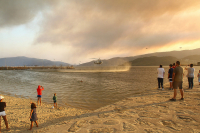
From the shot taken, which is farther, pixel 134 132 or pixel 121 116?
pixel 121 116

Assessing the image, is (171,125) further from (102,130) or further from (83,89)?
(83,89)

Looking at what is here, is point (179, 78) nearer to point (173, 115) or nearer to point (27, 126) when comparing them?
point (173, 115)

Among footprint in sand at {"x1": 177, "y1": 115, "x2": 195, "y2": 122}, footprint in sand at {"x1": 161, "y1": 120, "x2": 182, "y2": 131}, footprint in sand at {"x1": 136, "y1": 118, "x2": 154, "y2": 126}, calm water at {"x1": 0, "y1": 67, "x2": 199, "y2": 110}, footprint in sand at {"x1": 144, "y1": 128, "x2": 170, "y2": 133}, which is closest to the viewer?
footprint in sand at {"x1": 144, "y1": 128, "x2": 170, "y2": 133}

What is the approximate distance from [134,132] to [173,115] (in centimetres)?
249

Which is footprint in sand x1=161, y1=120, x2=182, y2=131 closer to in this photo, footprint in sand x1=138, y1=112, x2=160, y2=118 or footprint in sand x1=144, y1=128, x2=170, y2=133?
footprint in sand x1=144, y1=128, x2=170, y2=133

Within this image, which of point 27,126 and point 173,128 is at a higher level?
point 173,128

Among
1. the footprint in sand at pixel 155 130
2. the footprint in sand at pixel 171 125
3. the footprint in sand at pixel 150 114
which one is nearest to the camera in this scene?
the footprint in sand at pixel 155 130

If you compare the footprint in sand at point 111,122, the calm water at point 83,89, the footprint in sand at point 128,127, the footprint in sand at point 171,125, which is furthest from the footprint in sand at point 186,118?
the calm water at point 83,89

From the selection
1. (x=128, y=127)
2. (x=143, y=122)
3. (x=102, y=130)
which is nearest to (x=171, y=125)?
(x=143, y=122)

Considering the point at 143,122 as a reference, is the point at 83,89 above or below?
below

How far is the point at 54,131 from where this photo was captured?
4418mm

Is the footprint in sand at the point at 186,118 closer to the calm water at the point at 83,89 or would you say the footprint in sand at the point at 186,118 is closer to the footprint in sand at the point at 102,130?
the footprint in sand at the point at 102,130

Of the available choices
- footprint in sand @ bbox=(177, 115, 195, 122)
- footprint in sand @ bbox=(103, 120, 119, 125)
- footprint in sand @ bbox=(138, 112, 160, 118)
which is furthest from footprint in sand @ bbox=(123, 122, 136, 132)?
footprint in sand @ bbox=(177, 115, 195, 122)

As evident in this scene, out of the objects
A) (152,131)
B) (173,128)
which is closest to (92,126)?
(152,131)
